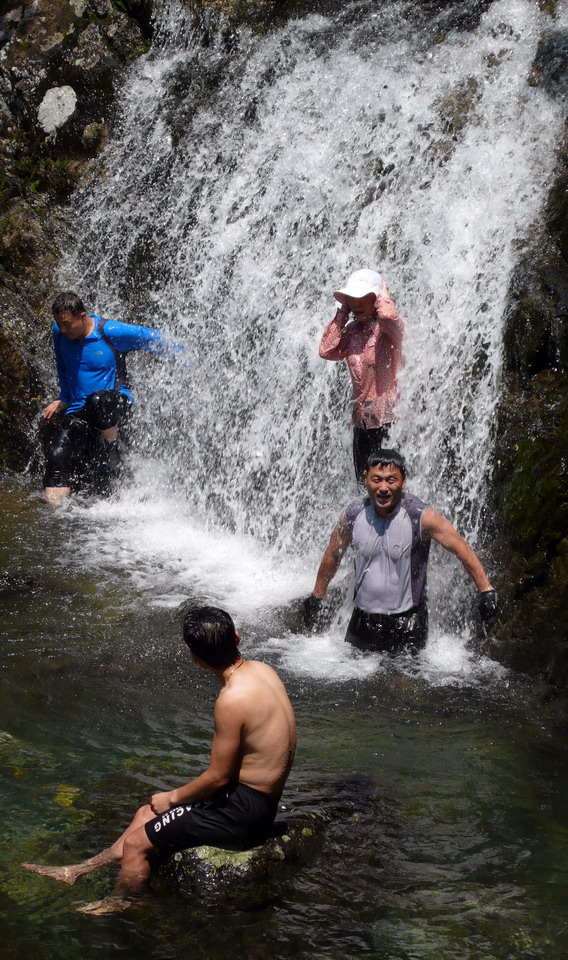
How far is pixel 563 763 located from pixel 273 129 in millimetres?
7512

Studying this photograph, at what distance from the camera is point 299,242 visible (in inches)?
381

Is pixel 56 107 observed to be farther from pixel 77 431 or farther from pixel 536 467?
pixel 536 467

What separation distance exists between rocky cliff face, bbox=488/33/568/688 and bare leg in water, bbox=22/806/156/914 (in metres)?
2.84

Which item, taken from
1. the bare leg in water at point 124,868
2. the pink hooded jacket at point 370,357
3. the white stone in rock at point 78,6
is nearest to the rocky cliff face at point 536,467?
the pink hooded jacket at point 370,357

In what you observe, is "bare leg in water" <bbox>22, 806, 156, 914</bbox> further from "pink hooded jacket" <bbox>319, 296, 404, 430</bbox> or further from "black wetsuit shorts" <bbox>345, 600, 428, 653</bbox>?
"pink hooded jacket" <bbox>319, 296, 404, 430</bbox>

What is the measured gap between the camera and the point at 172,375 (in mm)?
10008

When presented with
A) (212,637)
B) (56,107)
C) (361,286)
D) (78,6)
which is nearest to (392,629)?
(361,286)

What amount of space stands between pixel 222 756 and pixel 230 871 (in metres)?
0.51

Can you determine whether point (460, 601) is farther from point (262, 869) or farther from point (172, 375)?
point (172, 375)

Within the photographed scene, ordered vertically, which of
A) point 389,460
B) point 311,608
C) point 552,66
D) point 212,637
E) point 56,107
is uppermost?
point 552,66

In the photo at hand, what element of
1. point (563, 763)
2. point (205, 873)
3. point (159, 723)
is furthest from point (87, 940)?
point (563, 763)

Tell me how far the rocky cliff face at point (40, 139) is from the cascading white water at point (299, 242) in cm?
30

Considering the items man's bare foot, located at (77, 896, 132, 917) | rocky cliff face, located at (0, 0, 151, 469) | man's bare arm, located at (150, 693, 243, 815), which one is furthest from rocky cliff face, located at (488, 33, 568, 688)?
rocky cliff face, located at (0, 0, 151, 469)

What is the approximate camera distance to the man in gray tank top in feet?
19.9
